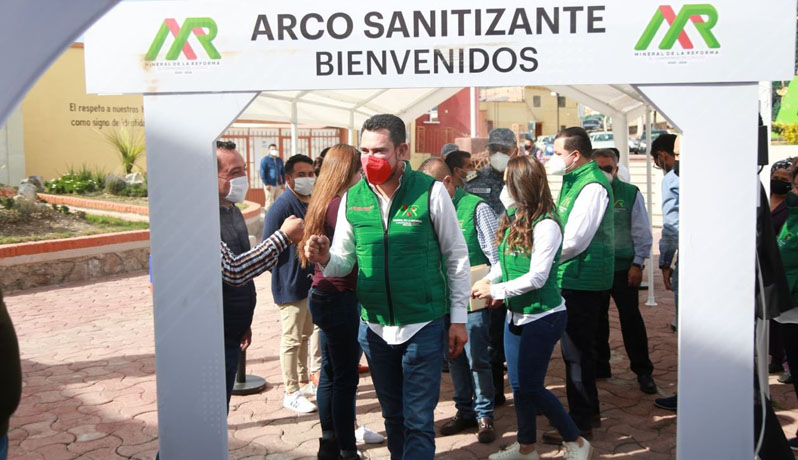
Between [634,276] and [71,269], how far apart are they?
326 inches

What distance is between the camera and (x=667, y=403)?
521 centimetres

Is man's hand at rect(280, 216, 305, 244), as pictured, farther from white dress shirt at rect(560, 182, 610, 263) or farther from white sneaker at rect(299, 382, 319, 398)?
white sneaker at rect(299, 382, 319, 398)

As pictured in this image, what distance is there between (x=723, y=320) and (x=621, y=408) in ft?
6.79

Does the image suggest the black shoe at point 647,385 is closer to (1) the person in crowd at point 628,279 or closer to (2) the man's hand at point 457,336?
(1) the person in crowd at point 628,279

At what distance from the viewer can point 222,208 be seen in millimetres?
3959

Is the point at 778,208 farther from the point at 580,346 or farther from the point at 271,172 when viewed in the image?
the point at 271,172

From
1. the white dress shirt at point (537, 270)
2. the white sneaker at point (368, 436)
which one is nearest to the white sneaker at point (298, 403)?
the white sneaker at point (368, 436)

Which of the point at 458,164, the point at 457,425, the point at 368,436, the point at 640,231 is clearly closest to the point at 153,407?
the point at 368,436

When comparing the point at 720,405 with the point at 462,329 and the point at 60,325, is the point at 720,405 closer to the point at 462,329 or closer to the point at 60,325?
the point at 462,329

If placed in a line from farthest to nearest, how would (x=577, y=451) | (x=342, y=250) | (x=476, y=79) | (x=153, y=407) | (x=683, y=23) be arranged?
(x=153, y=407)
(x=577, y=451)
(x=342, y=250)
(x=476, y=79)
(x=683, y=23)

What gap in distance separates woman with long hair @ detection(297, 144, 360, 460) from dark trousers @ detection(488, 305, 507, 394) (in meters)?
1.37

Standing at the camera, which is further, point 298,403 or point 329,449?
point 298,403

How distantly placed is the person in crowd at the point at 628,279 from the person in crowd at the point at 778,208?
3.03 feet

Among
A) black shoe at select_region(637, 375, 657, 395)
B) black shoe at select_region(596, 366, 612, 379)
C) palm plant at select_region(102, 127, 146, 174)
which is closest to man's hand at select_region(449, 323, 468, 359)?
black shoe at select_region(637, 375, 657, 395)
